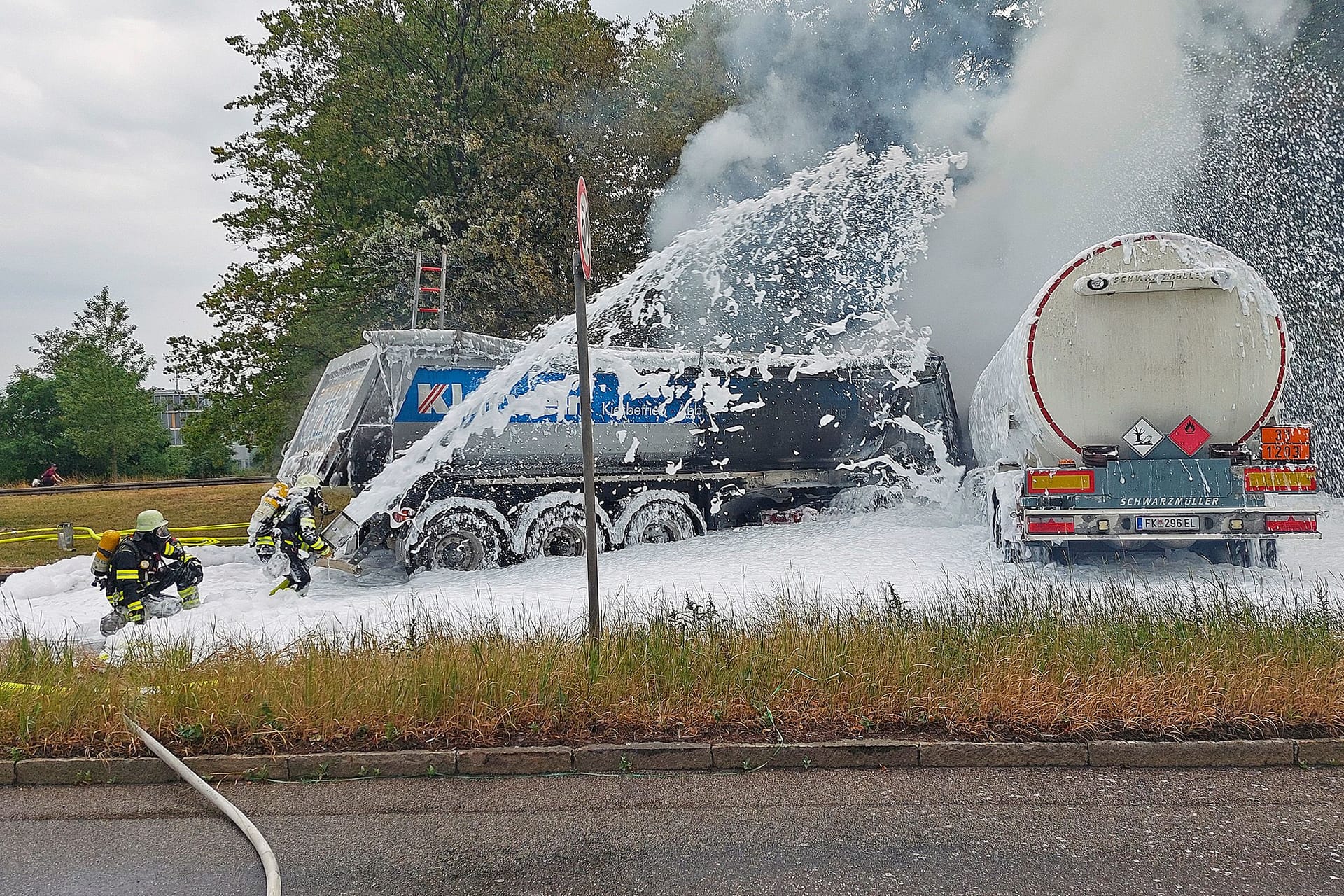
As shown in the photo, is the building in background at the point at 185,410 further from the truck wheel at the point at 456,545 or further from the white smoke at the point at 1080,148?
the white smoke at the point at 1080,148

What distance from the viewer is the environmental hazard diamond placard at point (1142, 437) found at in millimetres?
8648

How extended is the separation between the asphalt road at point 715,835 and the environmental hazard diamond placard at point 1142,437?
14.6 ft

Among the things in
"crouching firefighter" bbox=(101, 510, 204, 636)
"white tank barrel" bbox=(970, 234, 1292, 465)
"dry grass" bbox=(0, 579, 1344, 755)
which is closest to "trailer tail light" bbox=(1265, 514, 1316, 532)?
"white tank barrel" bbox=(970, 234, 1292, 465)

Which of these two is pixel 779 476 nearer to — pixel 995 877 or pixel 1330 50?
pixel 995 877

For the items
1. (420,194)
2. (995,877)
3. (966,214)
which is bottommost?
(995,877)

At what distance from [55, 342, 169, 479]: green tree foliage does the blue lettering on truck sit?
105 feet

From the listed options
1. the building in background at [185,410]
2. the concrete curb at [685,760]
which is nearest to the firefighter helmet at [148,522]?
the concrete curb at [685,760]

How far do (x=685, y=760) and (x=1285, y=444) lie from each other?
6.32 meters

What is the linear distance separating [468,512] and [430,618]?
4.12 meters

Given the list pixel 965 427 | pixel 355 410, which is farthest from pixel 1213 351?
pixel 355 410

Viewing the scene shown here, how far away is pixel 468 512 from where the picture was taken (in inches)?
419

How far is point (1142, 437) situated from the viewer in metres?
8.68

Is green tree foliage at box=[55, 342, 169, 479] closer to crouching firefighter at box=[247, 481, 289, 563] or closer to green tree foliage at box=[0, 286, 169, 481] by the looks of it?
green tree foliage at box=[0, 286, 169, 481]

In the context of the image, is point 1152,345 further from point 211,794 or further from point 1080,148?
point 211,794
